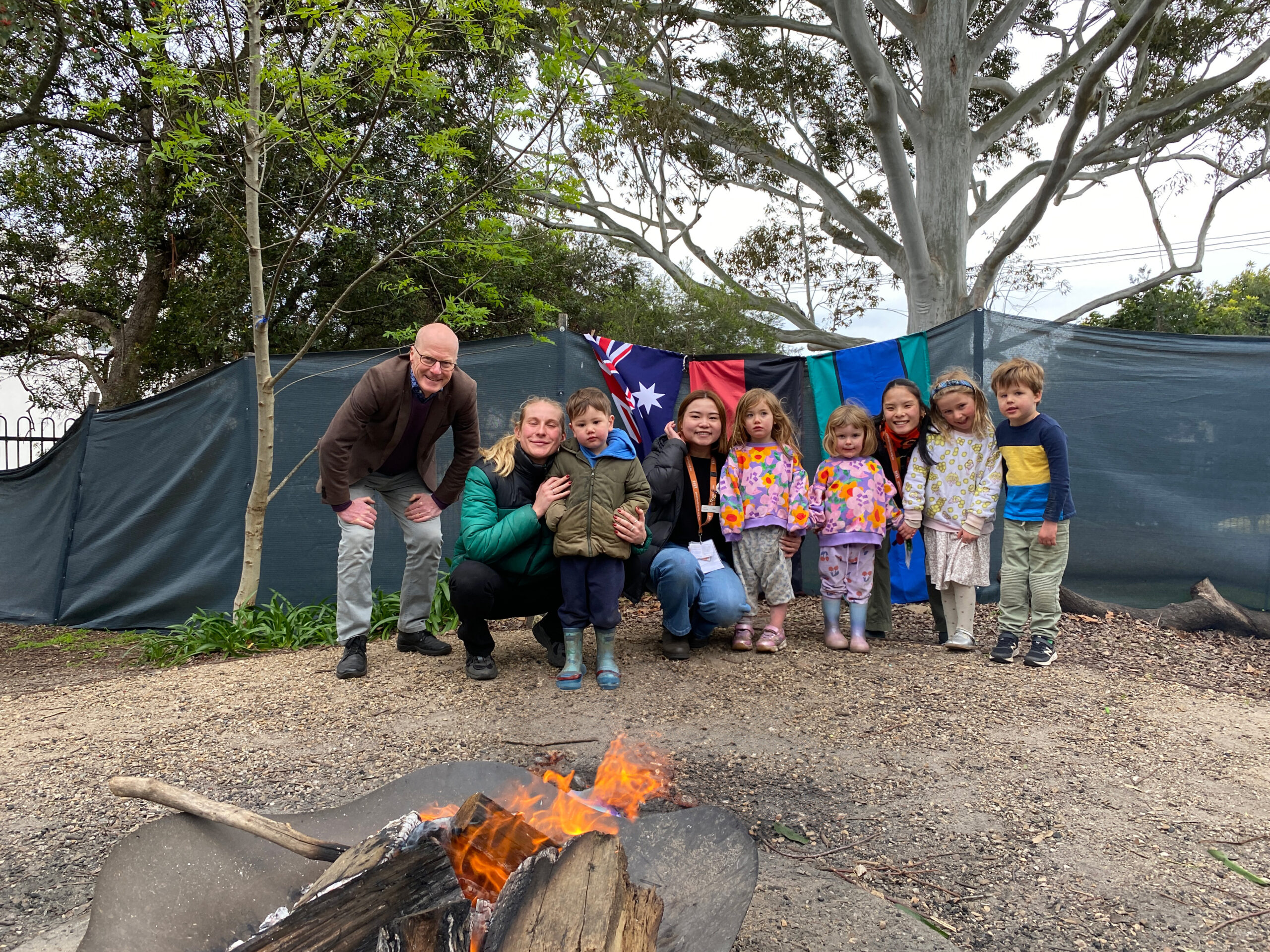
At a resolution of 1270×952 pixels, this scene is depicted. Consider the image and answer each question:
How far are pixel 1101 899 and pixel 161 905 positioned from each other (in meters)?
2.10

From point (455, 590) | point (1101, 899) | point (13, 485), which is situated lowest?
point (1101, 899)

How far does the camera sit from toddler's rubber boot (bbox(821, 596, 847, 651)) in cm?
410

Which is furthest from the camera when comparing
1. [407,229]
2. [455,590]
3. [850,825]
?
[407,229]

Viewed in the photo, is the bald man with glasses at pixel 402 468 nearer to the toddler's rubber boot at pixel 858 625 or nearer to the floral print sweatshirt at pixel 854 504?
the floral print sweatshirt at pixel 854 504

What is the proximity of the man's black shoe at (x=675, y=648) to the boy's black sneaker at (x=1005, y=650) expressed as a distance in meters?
1.54

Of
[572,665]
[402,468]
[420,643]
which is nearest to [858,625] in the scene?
[572,665]

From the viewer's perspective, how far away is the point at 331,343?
975 cm

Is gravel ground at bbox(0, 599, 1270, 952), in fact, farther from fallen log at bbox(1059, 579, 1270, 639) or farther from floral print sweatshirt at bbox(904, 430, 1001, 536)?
floral print sweatshirt at bbox(904, 430, 1001, 536)

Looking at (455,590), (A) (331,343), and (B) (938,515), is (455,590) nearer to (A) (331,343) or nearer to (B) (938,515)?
(B) (938,515)

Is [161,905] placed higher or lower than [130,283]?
lower

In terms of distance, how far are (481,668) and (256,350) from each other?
2451 mm

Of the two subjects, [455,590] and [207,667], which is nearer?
[455,590]

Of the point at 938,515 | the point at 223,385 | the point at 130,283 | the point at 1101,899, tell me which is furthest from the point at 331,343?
the point at 1101,899

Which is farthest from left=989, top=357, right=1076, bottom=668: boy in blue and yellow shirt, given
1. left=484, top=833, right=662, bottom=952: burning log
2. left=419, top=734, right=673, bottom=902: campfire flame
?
left=484, top=833, right=662, bottom=952: burning log
